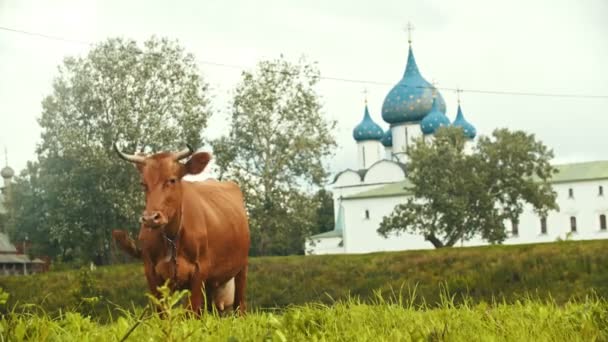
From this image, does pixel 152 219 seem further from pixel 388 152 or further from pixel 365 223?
pixel 388 152

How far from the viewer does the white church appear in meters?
79.9

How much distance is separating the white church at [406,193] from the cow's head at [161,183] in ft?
224

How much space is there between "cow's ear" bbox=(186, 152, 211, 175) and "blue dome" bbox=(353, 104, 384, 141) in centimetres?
8608

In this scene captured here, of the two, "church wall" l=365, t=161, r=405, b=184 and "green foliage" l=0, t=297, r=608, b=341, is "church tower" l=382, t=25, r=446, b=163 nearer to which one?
"church wall" l=365, t=161, r=405, b=184

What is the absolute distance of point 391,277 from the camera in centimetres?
1855

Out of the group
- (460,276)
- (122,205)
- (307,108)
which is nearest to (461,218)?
(307,108)

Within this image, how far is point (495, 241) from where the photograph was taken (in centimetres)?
5412

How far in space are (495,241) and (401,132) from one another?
33.8 m

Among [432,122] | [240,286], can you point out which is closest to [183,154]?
[240,286]

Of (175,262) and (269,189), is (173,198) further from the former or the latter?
(269,189)

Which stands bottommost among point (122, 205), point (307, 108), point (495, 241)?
point (495, 241)

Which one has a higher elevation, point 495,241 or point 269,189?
point 269,189

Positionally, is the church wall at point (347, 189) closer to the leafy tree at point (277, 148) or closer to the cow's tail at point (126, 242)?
the leafy tree at point (277, 148)

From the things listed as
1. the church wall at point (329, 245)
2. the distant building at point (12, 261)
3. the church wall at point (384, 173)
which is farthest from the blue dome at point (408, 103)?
the distant building at point (12, 261)
